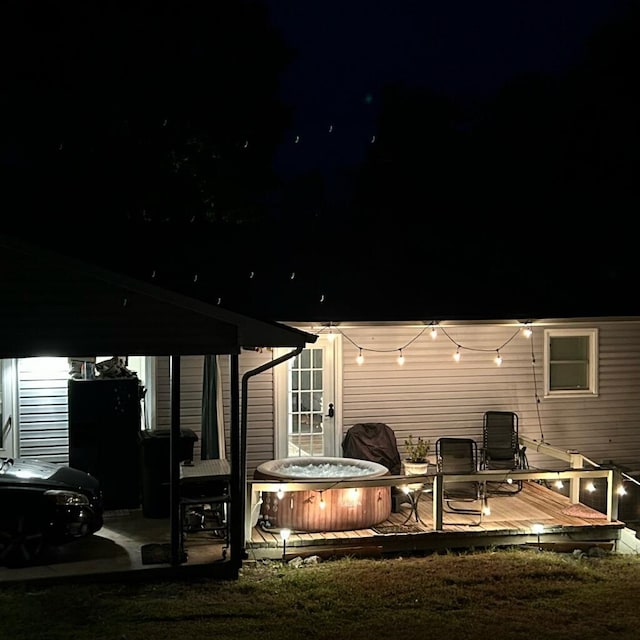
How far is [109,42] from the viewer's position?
2238 cm

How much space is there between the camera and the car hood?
9742 millimetres

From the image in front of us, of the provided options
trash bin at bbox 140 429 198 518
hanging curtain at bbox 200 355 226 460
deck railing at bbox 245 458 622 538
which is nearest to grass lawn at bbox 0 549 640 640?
deck railing at bbox 245 458 622 538

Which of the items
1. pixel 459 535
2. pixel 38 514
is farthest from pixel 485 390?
pixel 38 514

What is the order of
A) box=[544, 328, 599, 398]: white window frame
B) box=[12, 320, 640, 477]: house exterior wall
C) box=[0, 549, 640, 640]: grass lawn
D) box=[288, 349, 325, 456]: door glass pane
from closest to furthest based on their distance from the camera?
box=[0, 549, 640, 640]: grass lawn → box=[12, 320, 640, 477]: house exterior wall → box=[288, 349, 325, 456]: door glass pane → box=[544, 328, 599, 398]: white window frame

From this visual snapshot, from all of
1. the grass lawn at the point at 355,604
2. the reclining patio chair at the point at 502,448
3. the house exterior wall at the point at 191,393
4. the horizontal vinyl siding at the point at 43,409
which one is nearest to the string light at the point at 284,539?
the grass lawn at the point at 355,604

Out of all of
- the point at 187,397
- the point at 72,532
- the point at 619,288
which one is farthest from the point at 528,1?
the point at 72,532

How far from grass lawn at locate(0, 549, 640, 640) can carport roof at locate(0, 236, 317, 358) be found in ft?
7.76

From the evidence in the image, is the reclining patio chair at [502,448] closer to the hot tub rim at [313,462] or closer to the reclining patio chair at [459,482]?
the reclining patio chair at [459,482]

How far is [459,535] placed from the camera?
1083cm

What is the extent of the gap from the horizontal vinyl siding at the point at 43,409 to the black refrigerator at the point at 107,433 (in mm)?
899

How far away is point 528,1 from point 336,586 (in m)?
51.4

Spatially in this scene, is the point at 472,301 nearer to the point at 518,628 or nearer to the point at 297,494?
the point at 297,494

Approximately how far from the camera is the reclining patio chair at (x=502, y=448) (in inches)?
521

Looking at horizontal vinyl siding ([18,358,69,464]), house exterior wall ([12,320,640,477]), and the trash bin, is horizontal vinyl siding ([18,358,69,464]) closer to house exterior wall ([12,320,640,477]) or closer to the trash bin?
house exterior wall ([12,320,640,477])
